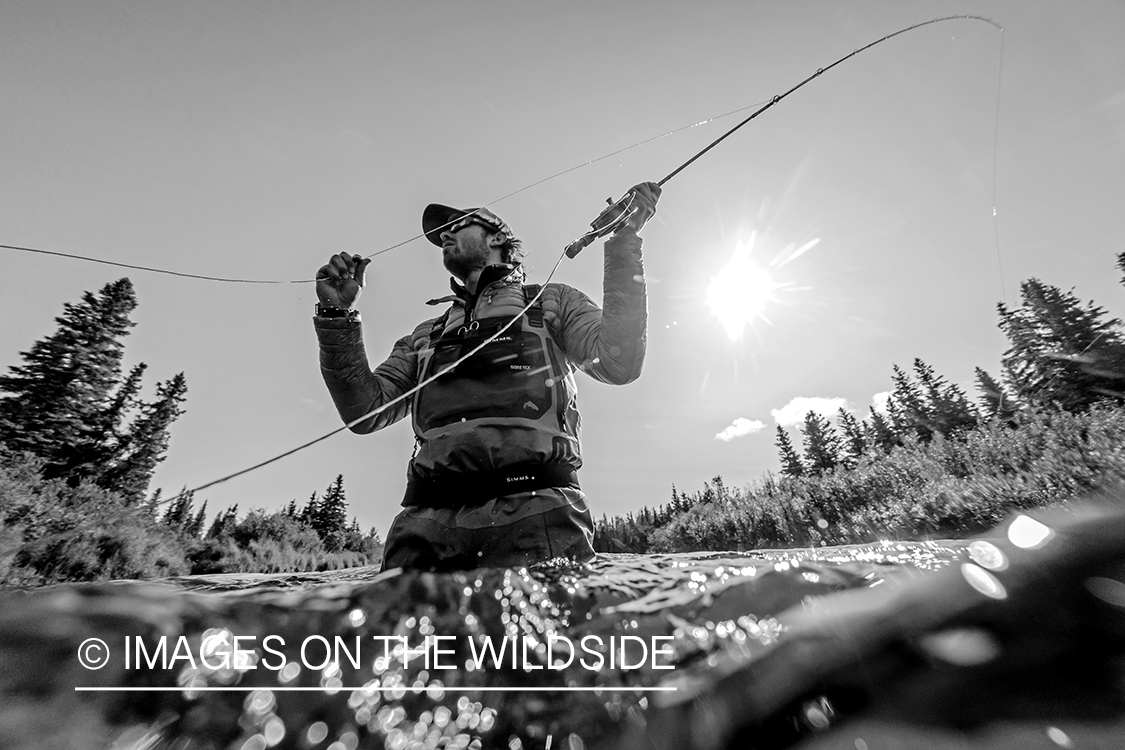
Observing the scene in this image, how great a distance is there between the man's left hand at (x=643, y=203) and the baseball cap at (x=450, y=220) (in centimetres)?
108

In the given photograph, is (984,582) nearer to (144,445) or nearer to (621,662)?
(621,662)

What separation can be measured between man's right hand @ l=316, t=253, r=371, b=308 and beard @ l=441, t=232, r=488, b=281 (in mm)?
662

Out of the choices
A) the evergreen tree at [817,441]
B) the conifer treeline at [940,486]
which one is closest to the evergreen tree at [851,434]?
the evergreen tree at [817,441]

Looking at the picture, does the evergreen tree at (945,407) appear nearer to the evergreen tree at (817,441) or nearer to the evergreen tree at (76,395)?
the evergreen tree at (817,441)

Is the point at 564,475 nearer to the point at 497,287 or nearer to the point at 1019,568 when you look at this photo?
the point at 497,287

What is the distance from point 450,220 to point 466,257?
0.45 meters

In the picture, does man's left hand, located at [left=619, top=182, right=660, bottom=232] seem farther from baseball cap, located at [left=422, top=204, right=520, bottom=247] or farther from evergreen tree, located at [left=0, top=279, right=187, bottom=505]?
evergreen tree, located at [left=0, top=279, right=187, bottom=505]

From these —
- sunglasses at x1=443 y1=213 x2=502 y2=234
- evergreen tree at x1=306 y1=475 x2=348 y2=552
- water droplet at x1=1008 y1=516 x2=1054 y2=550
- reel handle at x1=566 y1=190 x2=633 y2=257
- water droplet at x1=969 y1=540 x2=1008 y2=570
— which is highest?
evergreen tree at x1=306 y1=475 x2=348 y2=552

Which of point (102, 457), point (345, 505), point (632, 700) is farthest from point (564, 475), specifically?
point (345, 505)

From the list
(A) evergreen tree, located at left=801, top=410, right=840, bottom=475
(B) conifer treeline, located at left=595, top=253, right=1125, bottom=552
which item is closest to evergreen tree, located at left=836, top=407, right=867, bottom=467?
(A) evergreen tree, located at left=801, top=410, right=840, bottom=475

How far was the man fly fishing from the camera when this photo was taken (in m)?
1.96

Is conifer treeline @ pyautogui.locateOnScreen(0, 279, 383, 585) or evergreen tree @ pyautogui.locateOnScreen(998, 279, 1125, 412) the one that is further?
evergreen tree @ pyautogui.locateOnScreen(998, 279, 1125, 412)

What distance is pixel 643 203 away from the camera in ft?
8.91

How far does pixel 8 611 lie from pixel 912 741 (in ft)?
3.36
